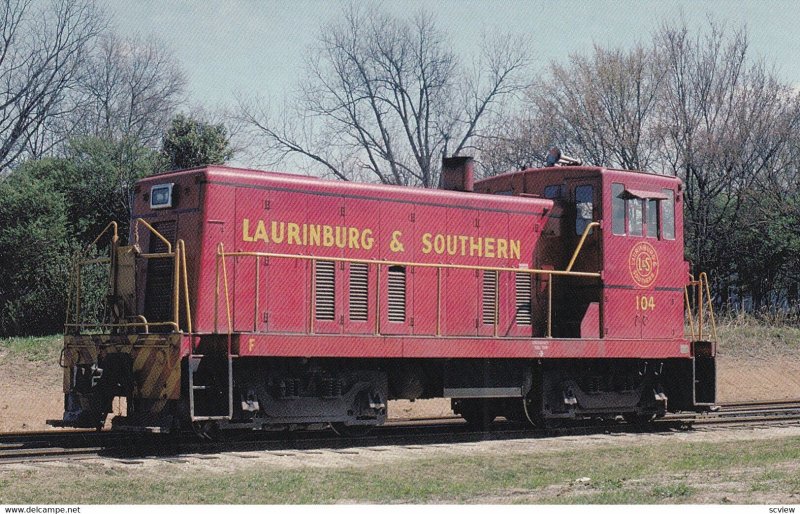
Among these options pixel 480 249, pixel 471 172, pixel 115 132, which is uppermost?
pixel 115 132

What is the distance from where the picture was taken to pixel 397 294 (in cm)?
1503

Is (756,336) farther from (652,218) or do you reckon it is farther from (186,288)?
(186,288)

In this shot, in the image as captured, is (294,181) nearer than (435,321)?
Yes

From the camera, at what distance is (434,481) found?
10.6 m

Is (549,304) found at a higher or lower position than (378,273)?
lower

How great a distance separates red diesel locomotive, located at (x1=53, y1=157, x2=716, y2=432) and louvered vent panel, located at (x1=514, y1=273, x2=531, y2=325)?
2 cm

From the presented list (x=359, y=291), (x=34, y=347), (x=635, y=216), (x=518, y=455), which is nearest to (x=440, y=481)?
(x=518, y=455)

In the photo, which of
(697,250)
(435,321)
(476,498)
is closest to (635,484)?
(476,498)

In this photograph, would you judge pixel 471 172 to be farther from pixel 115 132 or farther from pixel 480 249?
pixel 115 132

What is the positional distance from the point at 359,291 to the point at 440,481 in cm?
458

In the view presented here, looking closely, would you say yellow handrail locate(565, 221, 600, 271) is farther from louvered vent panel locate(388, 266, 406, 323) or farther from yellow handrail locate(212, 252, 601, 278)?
louvered vent panel locate(388, 266, 406, 323)

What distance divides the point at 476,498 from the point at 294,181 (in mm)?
6134

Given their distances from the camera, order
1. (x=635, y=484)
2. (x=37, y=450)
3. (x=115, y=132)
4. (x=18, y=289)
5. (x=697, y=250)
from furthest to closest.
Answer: (x=115, y=132) < (x=697, y=250) < (x=18, y=289) < (x=37, y=450) < (x=635, y=484)

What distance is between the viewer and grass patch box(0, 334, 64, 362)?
2357 cm
